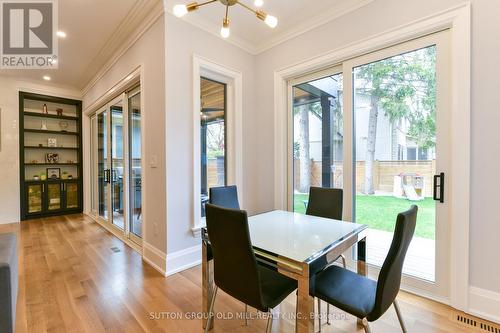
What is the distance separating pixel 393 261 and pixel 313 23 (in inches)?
106

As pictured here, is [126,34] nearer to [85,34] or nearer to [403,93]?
[85,34]

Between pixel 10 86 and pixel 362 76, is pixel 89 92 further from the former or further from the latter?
pixel 362 76

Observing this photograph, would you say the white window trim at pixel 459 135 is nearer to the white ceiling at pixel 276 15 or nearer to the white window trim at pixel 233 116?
the white ceiling at pixel 276 15

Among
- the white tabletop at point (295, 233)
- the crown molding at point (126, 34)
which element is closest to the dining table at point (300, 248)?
the white tabletop at point (295, 233)

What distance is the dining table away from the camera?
1.18 m

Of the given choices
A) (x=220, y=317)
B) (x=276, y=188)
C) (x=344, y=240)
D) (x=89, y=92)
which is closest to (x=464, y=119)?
(x=344, y=240)

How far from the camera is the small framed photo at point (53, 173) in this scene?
522 centimetres

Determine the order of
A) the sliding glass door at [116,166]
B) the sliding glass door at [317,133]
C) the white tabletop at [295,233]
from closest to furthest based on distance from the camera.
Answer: the white tabletop at [295,233] < the sliding glass door at [317,133] < the sliding glass door at [116,166]

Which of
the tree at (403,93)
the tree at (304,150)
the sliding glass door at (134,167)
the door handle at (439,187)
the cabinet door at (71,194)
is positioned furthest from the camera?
the cabinet door at (71,194)

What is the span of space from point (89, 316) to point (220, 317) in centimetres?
102

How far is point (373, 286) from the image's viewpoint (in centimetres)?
143

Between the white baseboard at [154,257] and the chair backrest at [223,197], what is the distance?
0.91 m

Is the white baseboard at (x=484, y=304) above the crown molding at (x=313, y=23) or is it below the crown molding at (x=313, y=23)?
below

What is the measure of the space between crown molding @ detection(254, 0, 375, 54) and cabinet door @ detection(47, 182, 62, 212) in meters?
5.22
